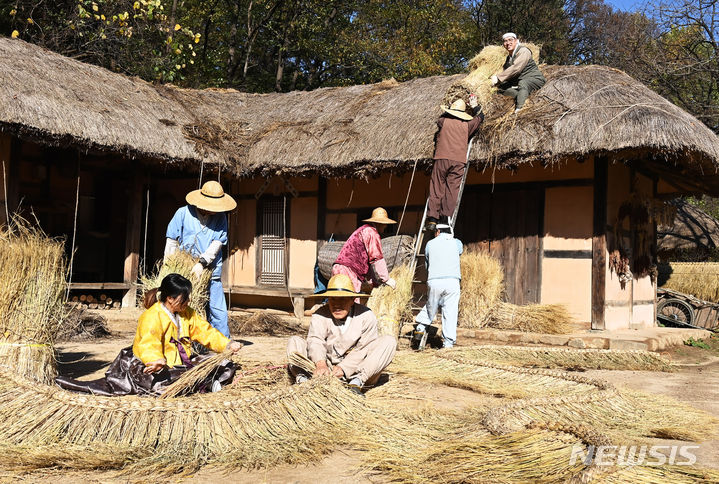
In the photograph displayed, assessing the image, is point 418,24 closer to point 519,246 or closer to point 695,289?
point 695,289

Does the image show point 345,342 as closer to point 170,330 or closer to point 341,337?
point 341,337

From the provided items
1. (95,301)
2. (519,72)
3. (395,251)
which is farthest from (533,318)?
(95,301)

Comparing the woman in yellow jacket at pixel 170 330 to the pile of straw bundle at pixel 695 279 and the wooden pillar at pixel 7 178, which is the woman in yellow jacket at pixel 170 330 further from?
the pile of straw bundle at pixel 695 279

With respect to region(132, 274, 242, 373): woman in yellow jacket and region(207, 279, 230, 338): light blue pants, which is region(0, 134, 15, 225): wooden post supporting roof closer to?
region(207, 279, 230, 338): light blue pants

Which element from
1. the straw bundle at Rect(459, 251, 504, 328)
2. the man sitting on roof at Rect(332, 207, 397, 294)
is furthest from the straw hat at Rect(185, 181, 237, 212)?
the straw bundle at Rect(459, 251, 504, 328)

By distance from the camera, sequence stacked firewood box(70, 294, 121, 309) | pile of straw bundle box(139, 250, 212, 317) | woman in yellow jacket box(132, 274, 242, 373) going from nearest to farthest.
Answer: woman in yellow jacket box(132, 274, 242, 373) < pile of straw bundle box(139, 250, 212, 317) < stacked firewood box(70, 294, 121, 309)

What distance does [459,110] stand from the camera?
8477 millimetres

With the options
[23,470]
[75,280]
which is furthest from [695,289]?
[23,470]

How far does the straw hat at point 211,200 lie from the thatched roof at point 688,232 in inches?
370

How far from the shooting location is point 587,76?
9078 millimetres

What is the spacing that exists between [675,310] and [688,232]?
2.51m

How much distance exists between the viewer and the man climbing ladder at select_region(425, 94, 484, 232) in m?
8.09

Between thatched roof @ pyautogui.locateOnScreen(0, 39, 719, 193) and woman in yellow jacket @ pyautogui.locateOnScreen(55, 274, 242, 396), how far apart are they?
457 centimetres

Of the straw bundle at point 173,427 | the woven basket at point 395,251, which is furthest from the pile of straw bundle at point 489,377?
the woven basket at point 395,251
